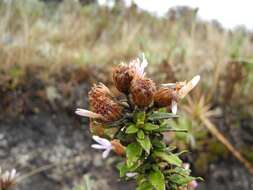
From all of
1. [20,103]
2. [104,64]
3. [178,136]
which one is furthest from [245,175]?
[20,103]

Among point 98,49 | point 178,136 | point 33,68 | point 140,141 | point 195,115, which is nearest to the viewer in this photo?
point 140,141

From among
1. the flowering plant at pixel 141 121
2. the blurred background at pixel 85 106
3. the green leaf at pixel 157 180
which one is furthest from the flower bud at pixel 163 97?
the blurred background at pixel 85 106

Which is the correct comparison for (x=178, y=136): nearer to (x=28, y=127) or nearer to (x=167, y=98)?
(x=28, y=127)

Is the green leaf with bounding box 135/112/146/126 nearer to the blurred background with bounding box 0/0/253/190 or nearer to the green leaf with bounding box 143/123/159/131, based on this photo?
the green leaf with bounding box 143/123/159/131

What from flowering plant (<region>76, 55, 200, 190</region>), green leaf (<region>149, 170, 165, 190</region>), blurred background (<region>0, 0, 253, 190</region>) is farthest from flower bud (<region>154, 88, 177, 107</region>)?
blurred background (<region>0, 0, 253, 190</region>)

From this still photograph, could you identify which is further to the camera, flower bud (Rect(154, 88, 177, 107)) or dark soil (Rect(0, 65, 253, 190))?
dark soil (Rect(0, 65, 253, 190))

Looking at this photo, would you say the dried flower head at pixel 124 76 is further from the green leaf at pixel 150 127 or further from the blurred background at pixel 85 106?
the blurred background at pixel 85 106
